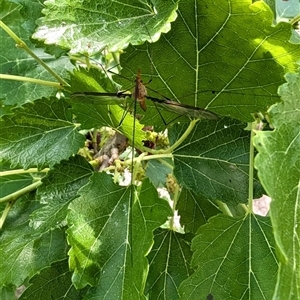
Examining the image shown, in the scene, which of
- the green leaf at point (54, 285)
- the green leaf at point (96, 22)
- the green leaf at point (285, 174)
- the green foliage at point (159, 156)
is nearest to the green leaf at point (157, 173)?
the green foliage at point (159, 156)

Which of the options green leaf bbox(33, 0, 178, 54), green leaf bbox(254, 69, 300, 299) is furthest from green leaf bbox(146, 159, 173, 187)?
green leaf bbox(254, 69, 300, 299)

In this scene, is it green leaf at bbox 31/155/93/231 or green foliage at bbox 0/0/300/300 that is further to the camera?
green leaf at bbox 31/155/93/231

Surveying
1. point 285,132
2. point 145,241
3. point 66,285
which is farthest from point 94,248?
point 285,132

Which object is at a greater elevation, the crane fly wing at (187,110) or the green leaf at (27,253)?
the crane fly wing at (187,110)

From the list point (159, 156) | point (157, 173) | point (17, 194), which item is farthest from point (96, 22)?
point (157, 173)

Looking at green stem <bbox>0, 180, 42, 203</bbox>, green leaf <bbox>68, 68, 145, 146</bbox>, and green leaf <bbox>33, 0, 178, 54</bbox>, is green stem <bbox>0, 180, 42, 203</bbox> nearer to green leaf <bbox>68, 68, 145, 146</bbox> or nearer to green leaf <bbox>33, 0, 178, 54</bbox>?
green leaf <bbox>68, 68, 145, 146</bbox>

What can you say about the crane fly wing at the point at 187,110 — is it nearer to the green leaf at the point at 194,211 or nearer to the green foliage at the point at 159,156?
the green foliage at the point at 159,156

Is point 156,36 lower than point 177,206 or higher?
higher

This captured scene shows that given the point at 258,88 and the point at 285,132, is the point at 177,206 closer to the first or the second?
the point at 258,88
